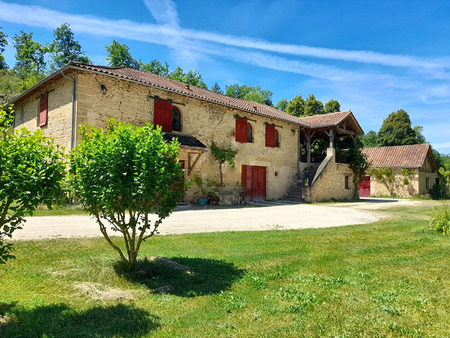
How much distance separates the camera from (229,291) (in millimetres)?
3604

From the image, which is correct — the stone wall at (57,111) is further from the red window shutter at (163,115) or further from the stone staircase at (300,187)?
the stone staircase at (300,187)

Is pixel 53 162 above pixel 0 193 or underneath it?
above

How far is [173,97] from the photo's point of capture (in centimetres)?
1443

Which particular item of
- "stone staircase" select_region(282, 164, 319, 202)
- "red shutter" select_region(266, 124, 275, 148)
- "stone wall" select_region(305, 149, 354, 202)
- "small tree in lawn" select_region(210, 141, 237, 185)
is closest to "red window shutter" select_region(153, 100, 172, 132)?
"small tree in lawn" select_region(210, 141, 237, 185)

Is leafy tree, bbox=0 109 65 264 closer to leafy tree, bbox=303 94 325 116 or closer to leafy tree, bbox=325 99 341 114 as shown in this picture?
leafy tree, bbox=303 94 325 116

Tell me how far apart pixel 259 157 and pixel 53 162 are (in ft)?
52.6

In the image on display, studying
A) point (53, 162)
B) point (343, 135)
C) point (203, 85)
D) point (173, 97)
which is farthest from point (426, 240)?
point (203, 85)

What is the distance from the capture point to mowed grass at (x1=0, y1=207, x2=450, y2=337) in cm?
268

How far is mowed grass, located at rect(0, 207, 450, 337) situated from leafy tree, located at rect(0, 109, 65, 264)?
96 centimetres

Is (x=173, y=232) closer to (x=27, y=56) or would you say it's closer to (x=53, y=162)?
(x=53, y=162)

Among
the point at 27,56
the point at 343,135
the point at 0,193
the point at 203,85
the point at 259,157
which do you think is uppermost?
the point at 27,56

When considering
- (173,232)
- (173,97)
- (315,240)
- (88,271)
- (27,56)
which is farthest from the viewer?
(27,56)

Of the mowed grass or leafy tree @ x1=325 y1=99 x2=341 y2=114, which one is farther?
leafy tree @ x1=325 y1=99 x2=341 y2=114

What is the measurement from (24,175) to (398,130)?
5044 cm
